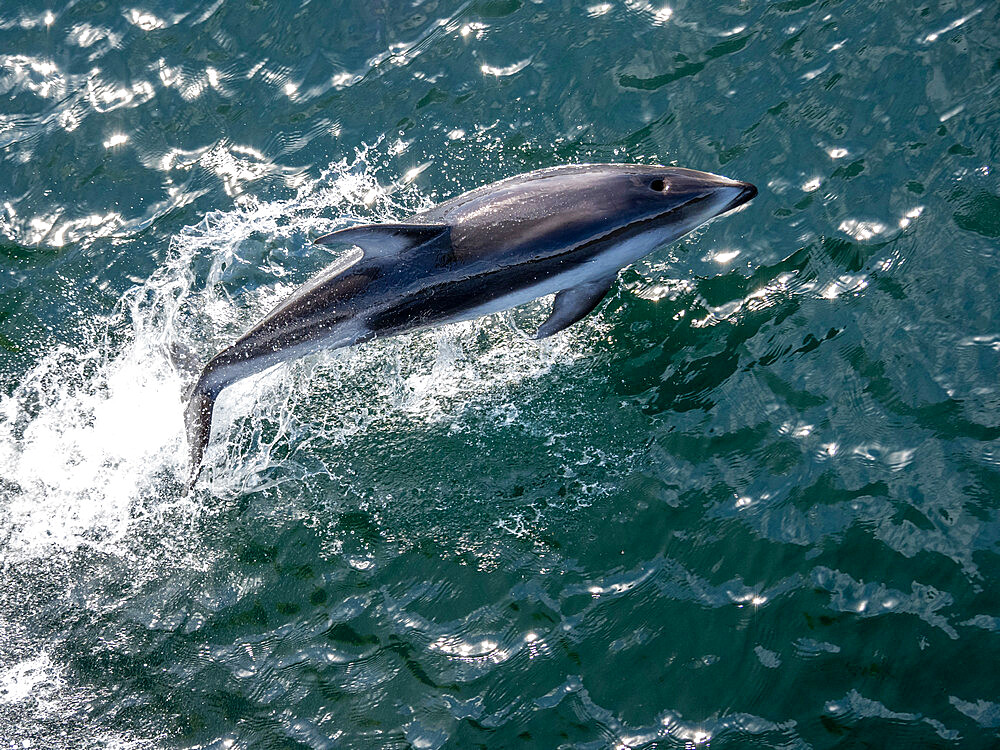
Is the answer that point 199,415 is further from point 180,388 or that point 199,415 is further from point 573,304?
point 573,304

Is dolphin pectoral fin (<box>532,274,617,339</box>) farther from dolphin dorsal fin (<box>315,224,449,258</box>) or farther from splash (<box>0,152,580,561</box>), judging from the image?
dolphin dorsal fin (<box>315,224,449,258</box>)

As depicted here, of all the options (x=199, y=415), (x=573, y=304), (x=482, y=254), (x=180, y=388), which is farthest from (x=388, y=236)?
(x=180, y=388)

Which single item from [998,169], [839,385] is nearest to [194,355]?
[839,385]

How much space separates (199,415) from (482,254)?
256 centimetres

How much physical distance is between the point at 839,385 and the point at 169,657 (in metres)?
5.89

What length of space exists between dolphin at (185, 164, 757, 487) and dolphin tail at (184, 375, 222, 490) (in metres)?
0.05

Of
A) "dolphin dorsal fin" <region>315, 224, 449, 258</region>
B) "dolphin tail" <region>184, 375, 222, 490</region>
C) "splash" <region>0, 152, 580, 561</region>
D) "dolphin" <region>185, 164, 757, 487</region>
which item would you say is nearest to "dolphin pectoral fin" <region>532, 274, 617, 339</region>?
"dolphin" <region>185, 164, 757, 487</region>

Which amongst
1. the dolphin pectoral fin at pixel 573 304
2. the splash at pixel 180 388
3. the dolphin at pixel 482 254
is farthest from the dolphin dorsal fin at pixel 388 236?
the splash at pixel 180 388

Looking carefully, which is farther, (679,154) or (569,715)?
(679,154)

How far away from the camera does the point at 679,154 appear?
8.29 meters

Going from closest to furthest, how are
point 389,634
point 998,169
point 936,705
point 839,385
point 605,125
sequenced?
1. point 936,705
2. point 389,634
3. point 839,385
4. point 998,169
5. point 605,125

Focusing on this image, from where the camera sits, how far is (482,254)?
6062mm

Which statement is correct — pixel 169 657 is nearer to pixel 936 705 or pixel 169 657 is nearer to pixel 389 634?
pixel 389 634

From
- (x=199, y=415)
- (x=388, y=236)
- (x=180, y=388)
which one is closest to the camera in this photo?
(x=388, y=236)
